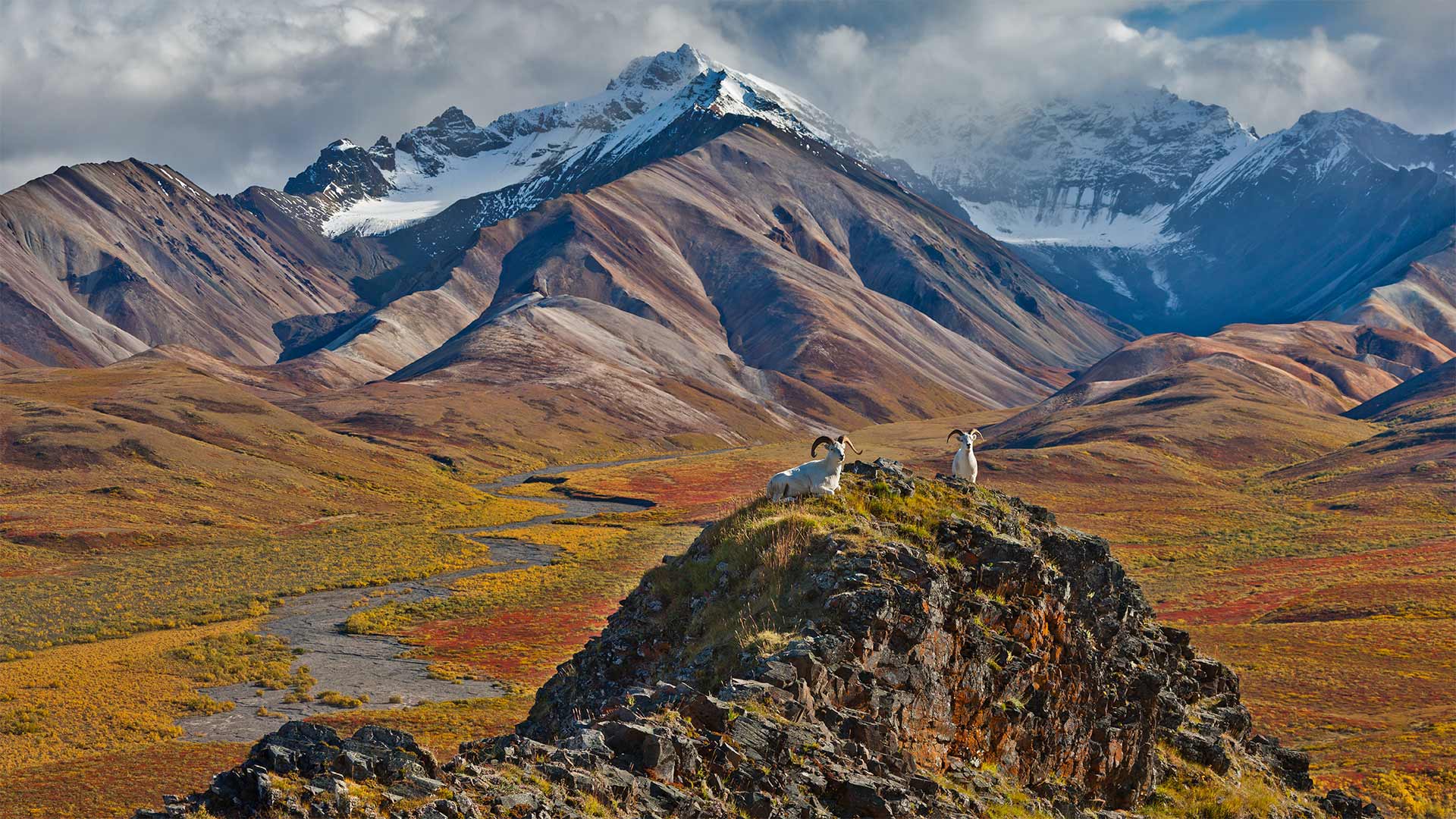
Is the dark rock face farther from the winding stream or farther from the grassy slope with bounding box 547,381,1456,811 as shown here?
the winding stream

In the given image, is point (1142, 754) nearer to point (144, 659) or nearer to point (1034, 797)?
point (1034, 797)

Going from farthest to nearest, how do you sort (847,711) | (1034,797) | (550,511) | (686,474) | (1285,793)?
(686,474), (550,511), (1285,793), (1034,797), (847,711)

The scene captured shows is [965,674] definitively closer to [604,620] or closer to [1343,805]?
[1343,805]

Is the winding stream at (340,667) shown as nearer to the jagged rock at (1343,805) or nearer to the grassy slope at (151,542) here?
the grassy slope at (151,542)

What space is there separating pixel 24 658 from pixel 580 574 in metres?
38.6

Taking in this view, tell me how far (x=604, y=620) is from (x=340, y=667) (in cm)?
1723

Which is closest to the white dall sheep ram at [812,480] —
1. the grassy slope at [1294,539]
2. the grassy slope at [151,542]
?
the grassy slope at [1294,539]

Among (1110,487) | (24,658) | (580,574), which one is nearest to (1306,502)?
(1110,487)

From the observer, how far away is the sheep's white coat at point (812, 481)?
22219mm

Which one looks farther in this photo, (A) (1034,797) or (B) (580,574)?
(B) (580,574)

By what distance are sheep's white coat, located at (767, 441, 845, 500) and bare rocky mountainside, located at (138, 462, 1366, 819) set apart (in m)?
0.49

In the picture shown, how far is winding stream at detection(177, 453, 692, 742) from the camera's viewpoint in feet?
152

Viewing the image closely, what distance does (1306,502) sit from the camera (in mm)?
134000

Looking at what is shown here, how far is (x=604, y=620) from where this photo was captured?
68.9 m
